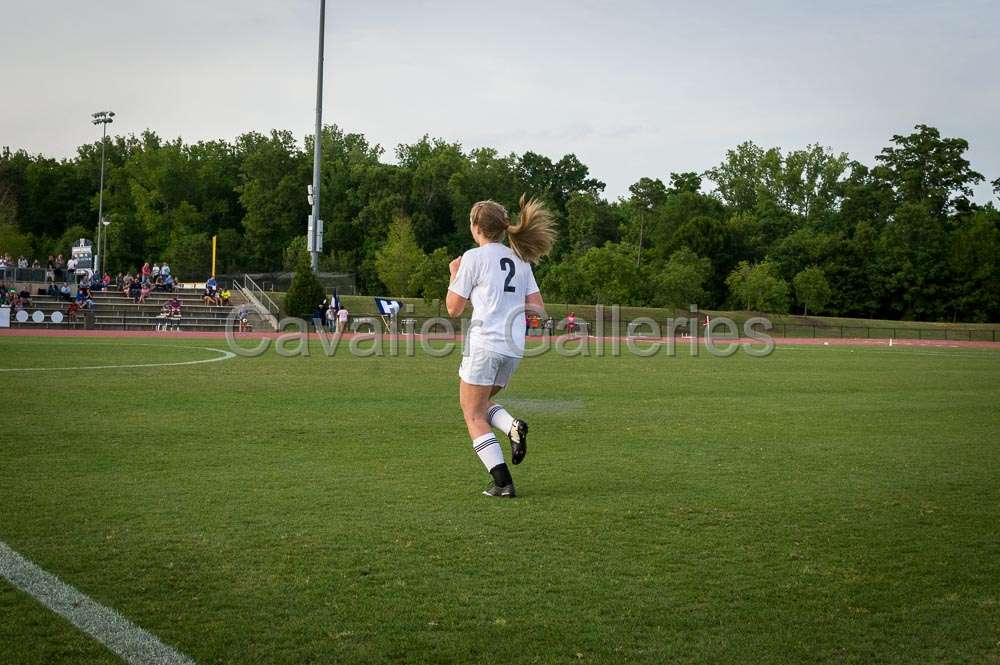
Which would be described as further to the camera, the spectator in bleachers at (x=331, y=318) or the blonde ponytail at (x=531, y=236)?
the spectator in bleachers at (x=331, y=318)

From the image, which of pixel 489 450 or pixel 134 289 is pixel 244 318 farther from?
pixel 489 450

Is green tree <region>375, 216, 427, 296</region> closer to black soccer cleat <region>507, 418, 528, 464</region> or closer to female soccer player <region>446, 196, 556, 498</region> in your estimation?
female soccer player <region>446, 196, 556, 498</region>

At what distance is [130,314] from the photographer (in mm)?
42719

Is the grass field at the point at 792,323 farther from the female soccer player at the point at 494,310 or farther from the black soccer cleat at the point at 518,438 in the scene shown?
the black soccer cleat at the point at 518,438

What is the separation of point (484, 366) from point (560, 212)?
Answer: 287ft

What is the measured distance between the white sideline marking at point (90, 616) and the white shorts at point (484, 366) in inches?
121

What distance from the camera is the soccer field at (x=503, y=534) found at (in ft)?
12.8

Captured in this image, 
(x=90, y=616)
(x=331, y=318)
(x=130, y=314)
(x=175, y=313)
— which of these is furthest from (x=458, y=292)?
(x=130, y=314)

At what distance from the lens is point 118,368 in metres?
17.4

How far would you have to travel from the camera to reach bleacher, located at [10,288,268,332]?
1556 inches

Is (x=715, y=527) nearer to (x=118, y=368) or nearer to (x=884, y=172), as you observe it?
(x=118, y=368)

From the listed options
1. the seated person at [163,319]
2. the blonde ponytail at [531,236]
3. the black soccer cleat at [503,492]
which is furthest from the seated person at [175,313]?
the black soccer cleat at [503,492]

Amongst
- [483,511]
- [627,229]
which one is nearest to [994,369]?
[483,511]

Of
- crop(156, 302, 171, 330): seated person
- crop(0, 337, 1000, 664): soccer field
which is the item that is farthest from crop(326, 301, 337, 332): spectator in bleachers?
crop(0, 337, 1000, 664): soccer field
